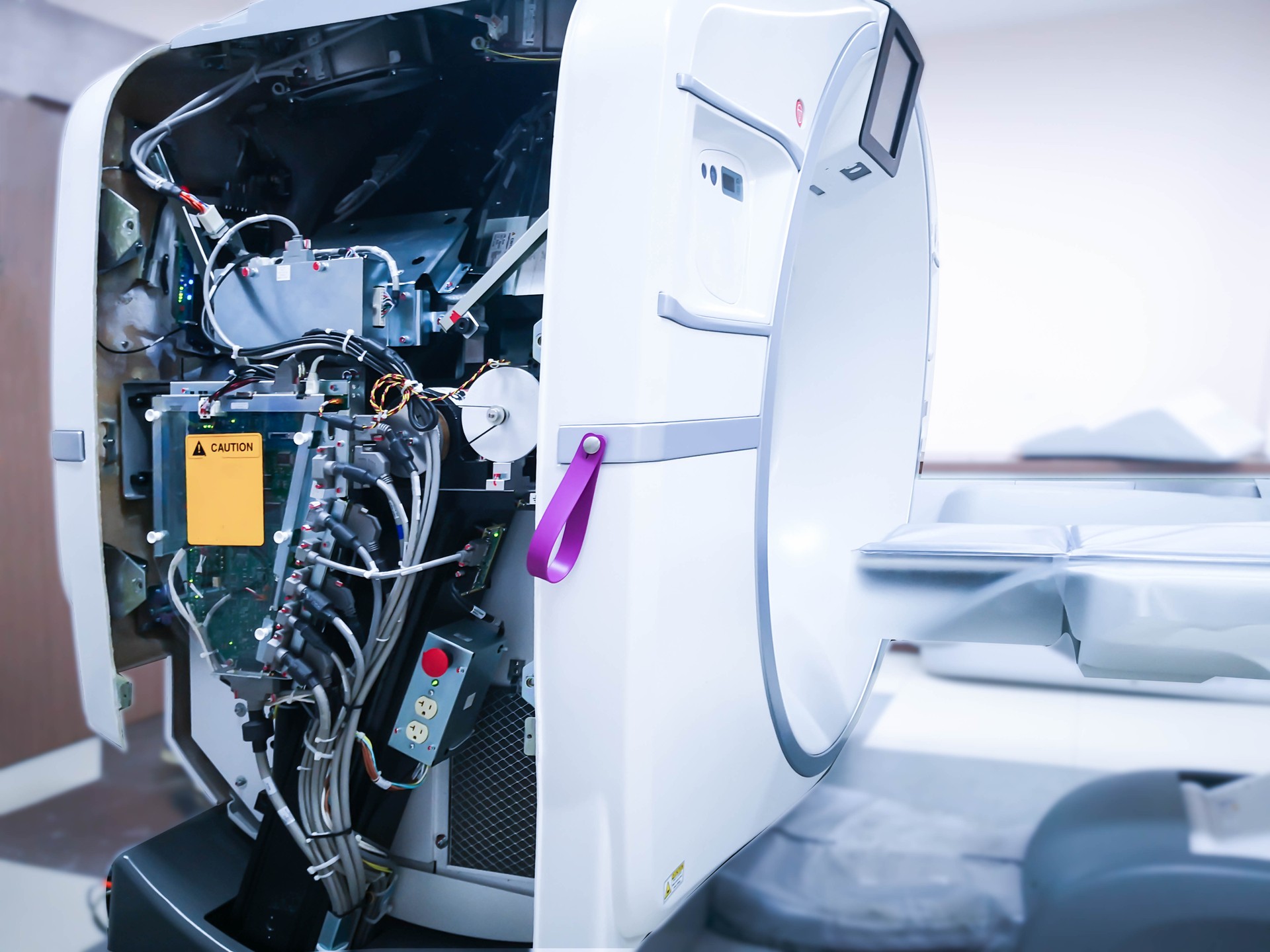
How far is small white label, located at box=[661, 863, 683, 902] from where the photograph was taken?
3.66 ft

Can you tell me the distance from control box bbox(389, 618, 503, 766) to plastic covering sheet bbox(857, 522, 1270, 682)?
730 mm

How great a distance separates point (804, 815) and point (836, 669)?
0.71 metres

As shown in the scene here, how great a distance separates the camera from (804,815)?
2342 mm

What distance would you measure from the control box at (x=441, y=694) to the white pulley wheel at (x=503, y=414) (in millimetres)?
369

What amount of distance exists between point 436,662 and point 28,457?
91.1 inches

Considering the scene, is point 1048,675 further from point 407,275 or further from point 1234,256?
point 407,275

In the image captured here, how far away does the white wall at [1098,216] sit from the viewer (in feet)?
10.6

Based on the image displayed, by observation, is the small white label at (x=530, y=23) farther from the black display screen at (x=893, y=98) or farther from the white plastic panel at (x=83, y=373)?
the white plastic panel at (x=83, y=373)

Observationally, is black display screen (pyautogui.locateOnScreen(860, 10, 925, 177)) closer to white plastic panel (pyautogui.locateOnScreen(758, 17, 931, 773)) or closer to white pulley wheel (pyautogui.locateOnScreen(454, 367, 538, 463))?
white plastic panel (pyautogui.locateOnScreen(758, 17, 931, 773))

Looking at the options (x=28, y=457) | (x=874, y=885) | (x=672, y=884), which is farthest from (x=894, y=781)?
(x=28, y=457)

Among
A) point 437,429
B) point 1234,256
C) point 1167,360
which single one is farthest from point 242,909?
point 1234,256

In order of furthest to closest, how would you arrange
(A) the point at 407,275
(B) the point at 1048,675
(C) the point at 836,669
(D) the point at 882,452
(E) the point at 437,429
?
(B) the point at 1048,675 → (D) the point at 882,452 → (C) the point at 836,669 → (A) the point at 407,275 → (E) the point at 437,429

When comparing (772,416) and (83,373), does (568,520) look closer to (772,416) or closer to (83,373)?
(772,416)

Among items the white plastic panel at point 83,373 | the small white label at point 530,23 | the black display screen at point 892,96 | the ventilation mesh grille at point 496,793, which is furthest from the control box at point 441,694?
the black display screen at point 892,96
